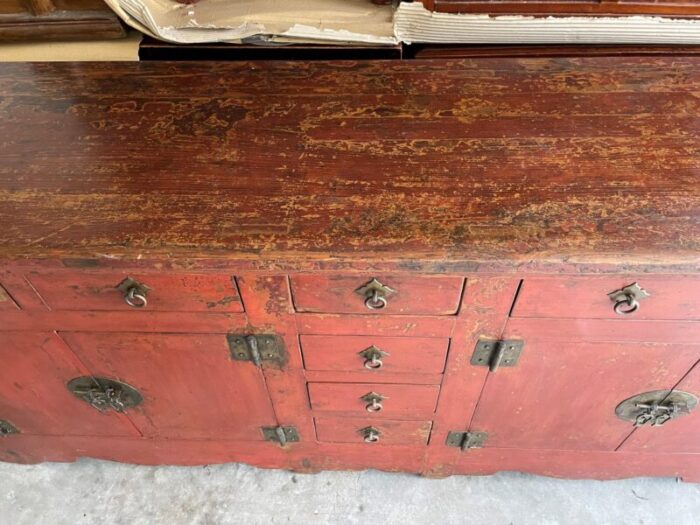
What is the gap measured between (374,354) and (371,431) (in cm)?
30

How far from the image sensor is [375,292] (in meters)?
0.83

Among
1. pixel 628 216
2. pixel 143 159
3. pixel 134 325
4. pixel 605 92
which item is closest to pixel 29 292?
pixel 134 325

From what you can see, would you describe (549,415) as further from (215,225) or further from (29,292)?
(29,292)

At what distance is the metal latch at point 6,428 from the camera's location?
1.23 metres

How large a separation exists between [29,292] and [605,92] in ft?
3.42


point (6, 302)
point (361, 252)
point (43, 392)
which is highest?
point (361, 252)

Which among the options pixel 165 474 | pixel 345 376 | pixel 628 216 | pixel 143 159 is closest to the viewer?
pixel 628 216

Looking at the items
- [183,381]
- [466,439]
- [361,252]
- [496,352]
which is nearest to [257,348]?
[183,381]

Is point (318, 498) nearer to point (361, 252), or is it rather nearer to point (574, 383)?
point (574, 383)

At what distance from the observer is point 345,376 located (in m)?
1.03

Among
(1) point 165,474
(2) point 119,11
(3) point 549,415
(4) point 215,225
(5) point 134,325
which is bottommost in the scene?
(1) point 165,474

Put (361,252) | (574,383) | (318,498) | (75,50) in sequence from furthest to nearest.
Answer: (318,498), (75,50), (574,383), (361,252)

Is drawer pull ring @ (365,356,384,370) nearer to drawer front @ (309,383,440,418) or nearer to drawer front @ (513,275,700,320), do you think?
drawer front @ (309,383,440,418)

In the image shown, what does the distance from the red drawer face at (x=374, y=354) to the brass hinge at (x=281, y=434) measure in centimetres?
25
